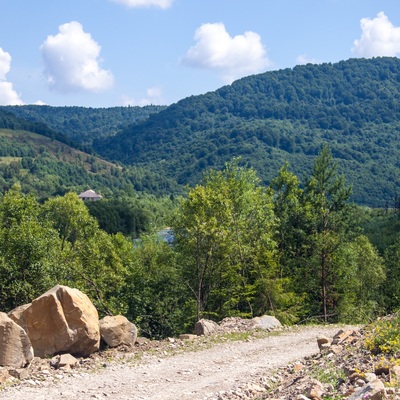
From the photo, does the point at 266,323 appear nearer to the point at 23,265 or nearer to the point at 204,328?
the point at 204,328

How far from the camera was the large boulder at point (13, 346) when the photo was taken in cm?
1445

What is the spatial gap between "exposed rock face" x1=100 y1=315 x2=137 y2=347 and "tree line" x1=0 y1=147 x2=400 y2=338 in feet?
25.0

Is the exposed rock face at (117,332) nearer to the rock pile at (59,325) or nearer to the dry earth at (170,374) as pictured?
the rock pile at (59,325)

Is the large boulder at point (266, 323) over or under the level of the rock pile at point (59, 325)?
under

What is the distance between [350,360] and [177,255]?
762 inches

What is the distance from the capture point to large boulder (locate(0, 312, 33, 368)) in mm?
14453

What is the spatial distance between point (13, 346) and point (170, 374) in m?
4.38

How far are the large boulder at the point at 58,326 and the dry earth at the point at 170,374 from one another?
0.84m

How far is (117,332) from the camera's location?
17.1m

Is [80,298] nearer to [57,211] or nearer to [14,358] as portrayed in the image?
[14,358]

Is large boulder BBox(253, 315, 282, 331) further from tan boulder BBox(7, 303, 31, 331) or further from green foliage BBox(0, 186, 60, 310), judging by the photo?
green foliage BBox(0, 186, 60, 310)

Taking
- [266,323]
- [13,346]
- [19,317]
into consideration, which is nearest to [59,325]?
[19,317]

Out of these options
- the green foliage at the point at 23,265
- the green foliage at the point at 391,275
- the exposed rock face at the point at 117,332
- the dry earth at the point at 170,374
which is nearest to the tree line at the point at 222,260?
the green foliage at the point at 23,265

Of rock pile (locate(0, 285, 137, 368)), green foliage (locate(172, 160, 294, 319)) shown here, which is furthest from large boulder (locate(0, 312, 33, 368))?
green foliage (locate(172, 160, 294, 319))
